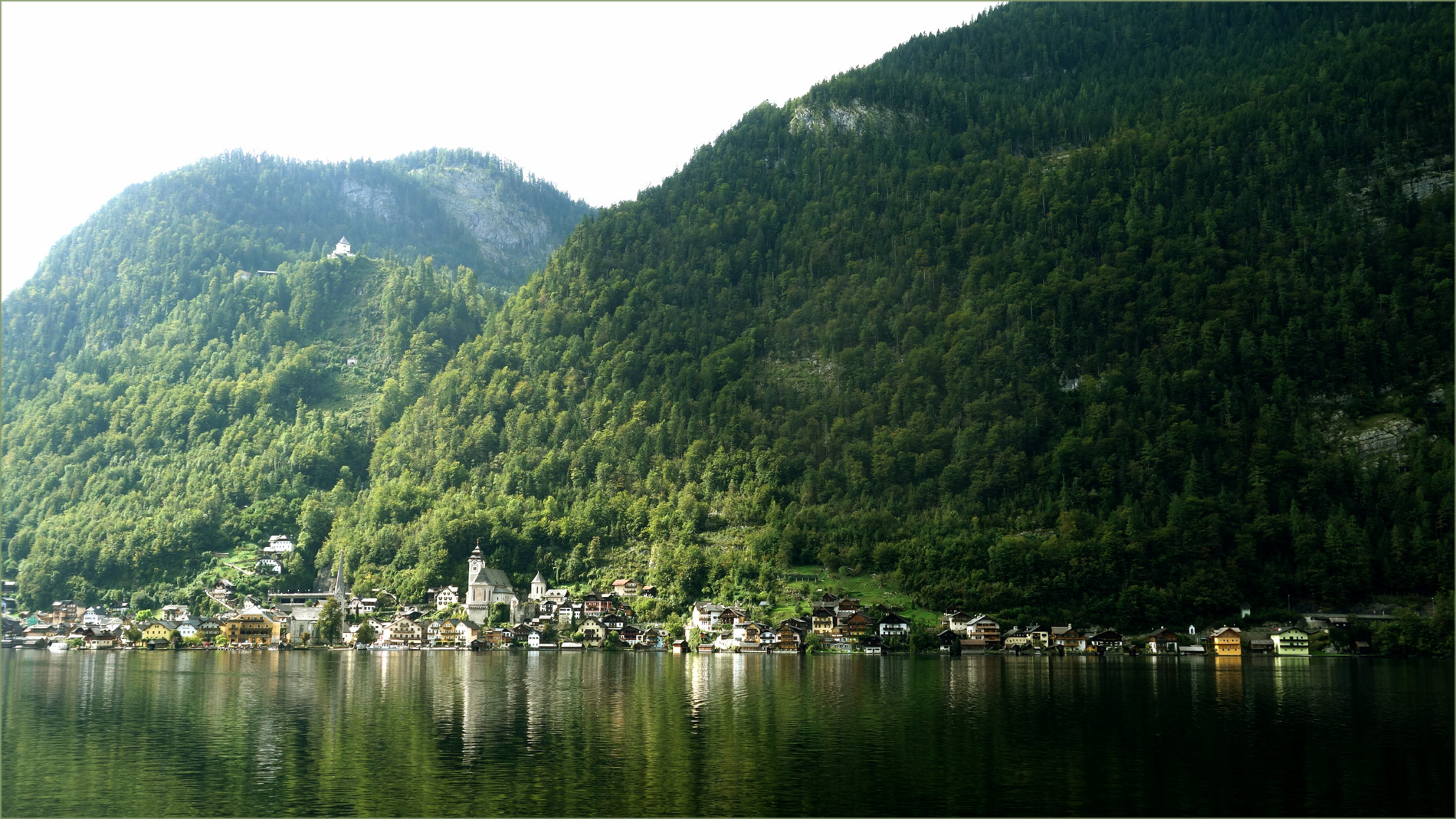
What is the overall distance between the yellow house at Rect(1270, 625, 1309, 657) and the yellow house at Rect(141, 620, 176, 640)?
371ft

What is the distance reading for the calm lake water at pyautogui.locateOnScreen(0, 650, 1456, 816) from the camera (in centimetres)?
3594

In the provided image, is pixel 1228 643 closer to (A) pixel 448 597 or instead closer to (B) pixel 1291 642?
(B) pixel 1291 642

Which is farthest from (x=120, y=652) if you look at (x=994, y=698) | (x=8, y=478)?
(x=994, y=698)

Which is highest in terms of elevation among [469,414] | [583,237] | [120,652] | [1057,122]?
[1057,122]

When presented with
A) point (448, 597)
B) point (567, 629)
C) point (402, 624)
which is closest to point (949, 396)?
point (567, 629)

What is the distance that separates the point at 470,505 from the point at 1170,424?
85.5m

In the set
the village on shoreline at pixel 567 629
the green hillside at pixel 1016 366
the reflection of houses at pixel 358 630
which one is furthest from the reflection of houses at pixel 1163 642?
the reflection of houses at pixel 358 630

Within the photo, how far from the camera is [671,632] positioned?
120 meters

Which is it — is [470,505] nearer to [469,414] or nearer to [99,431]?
[469,414]

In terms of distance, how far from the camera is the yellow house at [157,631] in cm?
12838

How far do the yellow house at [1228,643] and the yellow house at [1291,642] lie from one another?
321 cm

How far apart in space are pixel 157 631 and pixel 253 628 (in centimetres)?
1004

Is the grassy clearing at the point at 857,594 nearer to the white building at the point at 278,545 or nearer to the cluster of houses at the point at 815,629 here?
the cluster of houses at the point at 815,629

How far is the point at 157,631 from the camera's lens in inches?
5084
